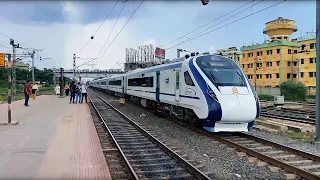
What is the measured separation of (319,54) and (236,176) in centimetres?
594

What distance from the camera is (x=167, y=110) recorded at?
16312mm

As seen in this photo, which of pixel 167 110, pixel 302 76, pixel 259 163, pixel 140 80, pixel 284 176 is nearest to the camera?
pixel 284 176

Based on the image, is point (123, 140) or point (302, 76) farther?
point (302, 76)

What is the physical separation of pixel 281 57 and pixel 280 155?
180 ft

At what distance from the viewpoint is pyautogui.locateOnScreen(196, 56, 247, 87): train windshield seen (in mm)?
10797

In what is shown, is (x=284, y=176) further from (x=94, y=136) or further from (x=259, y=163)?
(x=94, y=136)

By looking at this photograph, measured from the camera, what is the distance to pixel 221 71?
11.1m

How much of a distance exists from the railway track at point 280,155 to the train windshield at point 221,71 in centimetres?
173

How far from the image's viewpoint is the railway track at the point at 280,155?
6875mm

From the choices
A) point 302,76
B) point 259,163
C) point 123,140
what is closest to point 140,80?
point 123,140

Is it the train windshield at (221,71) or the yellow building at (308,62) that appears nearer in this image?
the train windshield at (221,71)

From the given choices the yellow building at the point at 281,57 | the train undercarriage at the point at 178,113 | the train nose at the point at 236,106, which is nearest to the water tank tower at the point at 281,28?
the yellow building at the point at 281,57

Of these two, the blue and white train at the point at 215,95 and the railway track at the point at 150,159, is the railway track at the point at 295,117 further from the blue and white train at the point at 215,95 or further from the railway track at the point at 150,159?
the railway track at the point at 150,159

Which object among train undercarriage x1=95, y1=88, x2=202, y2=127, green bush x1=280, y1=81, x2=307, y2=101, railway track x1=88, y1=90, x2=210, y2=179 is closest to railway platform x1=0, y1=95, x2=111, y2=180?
railway track x1=88, y1=90, x2=210, y2=179
